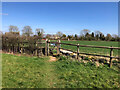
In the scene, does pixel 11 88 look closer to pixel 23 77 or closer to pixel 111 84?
pixel 23 77

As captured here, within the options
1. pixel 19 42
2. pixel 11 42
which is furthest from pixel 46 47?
pixel 11 42

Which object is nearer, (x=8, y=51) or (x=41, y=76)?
(x=41, y=76)

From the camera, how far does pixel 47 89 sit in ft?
7.85

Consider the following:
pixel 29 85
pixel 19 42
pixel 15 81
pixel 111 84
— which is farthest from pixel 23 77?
pixel 19 42

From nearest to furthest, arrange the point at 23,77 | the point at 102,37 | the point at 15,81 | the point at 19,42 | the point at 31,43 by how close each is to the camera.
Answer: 1. the point at 15,81
2. the point at 23,77
3. the point at 31,43
4. the point at 19,42
5. the point at 102,37

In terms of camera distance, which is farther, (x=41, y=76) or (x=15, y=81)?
(x=41, y=76)

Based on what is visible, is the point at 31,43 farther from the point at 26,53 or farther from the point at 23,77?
the point at 23,77

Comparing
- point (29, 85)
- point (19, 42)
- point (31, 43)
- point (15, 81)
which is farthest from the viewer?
point (19, 42)

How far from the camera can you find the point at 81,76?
3139mm

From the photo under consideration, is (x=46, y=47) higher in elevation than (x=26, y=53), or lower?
higher

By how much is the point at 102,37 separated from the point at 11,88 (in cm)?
5467

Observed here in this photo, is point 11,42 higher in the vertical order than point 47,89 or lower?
higher

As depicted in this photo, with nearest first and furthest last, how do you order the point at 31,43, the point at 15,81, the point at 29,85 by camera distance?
the point at 29,85, the point at 15,81, the point at 31,43

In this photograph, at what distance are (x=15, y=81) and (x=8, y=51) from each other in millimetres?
5905
